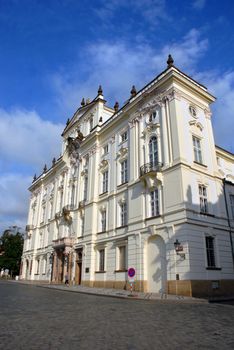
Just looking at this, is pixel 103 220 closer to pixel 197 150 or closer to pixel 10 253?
pixel 197 150

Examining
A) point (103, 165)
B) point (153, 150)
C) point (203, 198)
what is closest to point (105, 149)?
point (103, 165)

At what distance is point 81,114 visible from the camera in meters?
43.0

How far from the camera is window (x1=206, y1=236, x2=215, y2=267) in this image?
2125 cm

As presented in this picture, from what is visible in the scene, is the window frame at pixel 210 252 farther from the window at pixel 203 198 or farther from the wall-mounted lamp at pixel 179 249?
the wall-mounted lamp at pixel 179 249

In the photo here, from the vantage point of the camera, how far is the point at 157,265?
22.4m

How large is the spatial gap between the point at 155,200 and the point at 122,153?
26.3 feet

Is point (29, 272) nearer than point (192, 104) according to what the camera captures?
No

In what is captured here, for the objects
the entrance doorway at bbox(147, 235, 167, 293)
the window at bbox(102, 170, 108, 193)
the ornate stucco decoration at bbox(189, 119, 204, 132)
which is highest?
the ornate stucco decoration at bbox(189, 119, 204, 132)

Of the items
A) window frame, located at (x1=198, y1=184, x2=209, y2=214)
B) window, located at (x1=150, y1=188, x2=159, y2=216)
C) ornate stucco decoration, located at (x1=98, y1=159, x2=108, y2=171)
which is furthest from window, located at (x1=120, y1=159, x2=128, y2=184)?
window frame, located at (x1=198, y1=184, x2=209, y2=214)

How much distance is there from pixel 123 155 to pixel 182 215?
11214 mm

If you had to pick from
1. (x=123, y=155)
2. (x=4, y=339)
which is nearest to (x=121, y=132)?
(x=123, y=155)

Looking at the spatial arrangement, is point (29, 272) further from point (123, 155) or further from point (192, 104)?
point (192, 104)

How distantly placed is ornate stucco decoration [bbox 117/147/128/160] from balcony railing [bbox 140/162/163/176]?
4498 millimetres

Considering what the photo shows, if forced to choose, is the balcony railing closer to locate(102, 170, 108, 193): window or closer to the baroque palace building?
the baroque palace building
